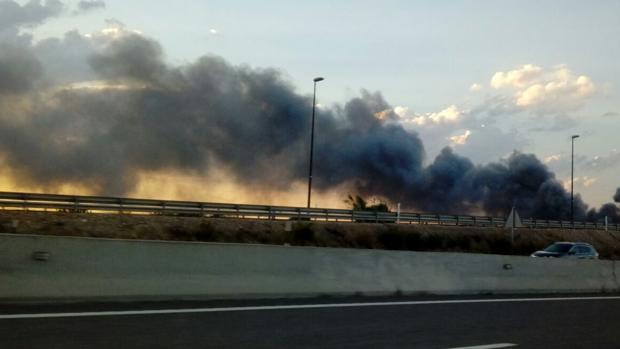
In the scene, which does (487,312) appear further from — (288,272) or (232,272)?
(232,272)

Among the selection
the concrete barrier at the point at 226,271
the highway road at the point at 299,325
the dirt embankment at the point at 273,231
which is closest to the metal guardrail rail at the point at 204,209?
the dirt embankment at the point at 273,231

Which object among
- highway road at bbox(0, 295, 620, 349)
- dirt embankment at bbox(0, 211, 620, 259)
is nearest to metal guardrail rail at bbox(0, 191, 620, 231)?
dirt embankment at bbox(0, 211, 620, 259)

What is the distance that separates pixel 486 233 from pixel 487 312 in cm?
4119

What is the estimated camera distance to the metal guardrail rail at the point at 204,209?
1526 inches

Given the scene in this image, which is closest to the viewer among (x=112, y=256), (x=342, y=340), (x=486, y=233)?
(x=342, y=340)

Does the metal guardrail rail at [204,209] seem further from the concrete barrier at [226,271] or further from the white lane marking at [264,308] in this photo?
the white lane marking at [264,308]

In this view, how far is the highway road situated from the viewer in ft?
27.6

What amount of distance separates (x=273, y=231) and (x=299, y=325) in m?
32.1

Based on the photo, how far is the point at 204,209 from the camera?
147 feet

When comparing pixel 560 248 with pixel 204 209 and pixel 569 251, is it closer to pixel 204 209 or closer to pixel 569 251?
pixel 569 251

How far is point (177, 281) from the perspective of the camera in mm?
12258

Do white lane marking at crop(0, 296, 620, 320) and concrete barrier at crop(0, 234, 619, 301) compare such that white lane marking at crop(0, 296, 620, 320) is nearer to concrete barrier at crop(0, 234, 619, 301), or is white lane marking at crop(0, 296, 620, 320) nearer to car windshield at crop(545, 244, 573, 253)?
concrete barrier at crop(0, 234, 619, 301)

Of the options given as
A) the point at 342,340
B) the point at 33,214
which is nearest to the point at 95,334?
the point at 342,340

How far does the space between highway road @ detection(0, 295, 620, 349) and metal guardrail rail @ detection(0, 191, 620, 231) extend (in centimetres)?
2888
